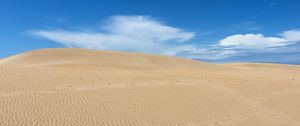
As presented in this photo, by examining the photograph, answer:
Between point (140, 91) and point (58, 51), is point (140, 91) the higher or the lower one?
the lower one

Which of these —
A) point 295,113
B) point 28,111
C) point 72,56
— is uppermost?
point 72,56

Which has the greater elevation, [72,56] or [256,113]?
[72,56]

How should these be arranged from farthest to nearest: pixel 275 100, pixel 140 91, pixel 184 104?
1. pixel 140 91
2. pixel 275 100
3. pixel 184 104

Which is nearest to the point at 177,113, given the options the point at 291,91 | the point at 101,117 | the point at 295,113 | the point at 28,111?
the point at 101,117

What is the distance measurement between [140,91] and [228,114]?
5014 millimetres

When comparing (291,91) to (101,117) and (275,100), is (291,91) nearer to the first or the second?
(275,100)

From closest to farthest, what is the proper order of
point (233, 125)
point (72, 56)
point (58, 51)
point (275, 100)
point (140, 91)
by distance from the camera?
1. point (233, 125)
2. point (275, 100)
3. point (140, 91)
4. point (72, 56)
5. point (58, 51)

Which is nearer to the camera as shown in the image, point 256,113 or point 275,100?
point 256,113

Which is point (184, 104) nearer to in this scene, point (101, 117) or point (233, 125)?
point (233, 125)

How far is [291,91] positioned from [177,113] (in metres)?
8.26

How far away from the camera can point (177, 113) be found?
30.5ft

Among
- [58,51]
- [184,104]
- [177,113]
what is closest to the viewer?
[177,113]

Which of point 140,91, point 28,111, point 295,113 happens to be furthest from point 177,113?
point 28,111

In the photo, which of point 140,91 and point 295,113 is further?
point 140,91
